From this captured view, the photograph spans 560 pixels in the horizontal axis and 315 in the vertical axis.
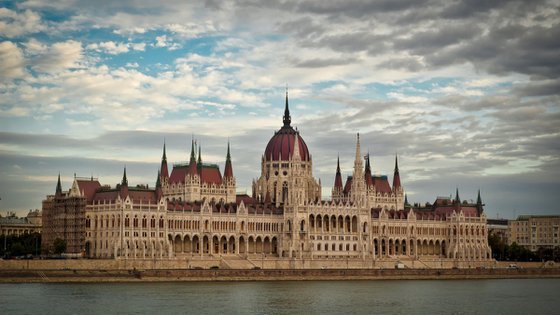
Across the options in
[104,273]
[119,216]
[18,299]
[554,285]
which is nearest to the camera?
[18,299]

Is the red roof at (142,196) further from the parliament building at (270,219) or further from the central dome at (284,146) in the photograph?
the central dome at (284,146)

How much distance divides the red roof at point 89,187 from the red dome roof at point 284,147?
36.5 m

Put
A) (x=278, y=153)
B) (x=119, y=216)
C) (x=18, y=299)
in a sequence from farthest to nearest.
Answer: (x=278, y=153)
(x=119, y=216)
(x=18, y=299)

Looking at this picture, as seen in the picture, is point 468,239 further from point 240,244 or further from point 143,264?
point 143,264

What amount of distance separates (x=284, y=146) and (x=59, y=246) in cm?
5214

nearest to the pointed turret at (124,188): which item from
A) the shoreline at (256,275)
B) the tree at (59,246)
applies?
the tree at (59,246)

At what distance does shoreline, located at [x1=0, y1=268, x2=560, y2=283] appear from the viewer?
121m

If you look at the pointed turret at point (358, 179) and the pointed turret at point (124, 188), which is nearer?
the pointed turret at point (124, 188)

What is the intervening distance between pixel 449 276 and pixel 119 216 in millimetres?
45791

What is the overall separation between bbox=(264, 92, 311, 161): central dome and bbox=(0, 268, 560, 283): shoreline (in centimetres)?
3614

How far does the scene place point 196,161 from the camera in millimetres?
168750

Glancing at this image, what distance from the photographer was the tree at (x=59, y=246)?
139 metres

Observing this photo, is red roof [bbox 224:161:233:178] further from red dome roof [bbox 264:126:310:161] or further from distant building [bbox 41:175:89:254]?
distant building [bbox 41:175:89:254]

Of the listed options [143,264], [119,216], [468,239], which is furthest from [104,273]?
[468,239]
